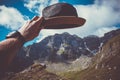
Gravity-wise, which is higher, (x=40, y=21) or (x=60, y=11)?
(x=60, y=11)

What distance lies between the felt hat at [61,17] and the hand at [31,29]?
107 millimetres

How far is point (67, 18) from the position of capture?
201 cm

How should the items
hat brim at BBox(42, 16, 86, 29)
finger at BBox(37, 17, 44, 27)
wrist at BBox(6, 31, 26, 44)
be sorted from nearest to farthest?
wrist at BBox(6, 31, 26, 44) < finger at BBox(37, 17, 44, 27) < hat brim at BBox(42, 16, 86, 29)

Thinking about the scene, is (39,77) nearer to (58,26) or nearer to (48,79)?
(48,79)

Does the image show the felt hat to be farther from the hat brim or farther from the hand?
the hand

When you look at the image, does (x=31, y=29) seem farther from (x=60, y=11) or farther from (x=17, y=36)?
(x=60, y=11)

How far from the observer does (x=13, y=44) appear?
1535 millimetres

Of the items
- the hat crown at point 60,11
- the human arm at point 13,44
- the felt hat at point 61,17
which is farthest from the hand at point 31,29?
the hat crown at point 60,11

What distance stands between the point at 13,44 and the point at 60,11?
61cm

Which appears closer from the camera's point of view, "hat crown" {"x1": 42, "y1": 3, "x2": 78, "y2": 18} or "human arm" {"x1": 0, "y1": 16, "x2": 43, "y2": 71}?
"human arm" {"x1": 0, "y1": 16, "x2": 43, "y2": 71}

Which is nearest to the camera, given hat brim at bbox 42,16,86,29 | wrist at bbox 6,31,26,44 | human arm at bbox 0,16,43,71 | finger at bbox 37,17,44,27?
human arm at bbox 0,16,43,71

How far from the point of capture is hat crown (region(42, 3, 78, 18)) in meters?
2.05

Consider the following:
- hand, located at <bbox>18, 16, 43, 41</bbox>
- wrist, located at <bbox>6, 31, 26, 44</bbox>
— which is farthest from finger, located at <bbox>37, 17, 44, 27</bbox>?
wrist, located at <bbox>6, 31, 26, 44</bbox>

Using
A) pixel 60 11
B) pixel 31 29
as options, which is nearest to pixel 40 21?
pixel 31 29
